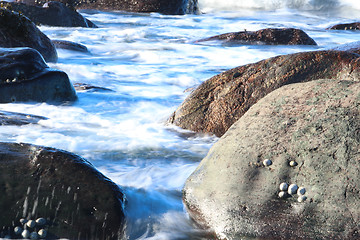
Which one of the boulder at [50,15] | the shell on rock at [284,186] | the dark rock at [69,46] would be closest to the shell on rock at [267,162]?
the shell on rock at [284,186]

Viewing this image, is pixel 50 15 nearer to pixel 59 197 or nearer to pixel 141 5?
pixel 141 5

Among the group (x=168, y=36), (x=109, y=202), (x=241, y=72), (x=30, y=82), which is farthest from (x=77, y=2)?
(x=109, y=202)

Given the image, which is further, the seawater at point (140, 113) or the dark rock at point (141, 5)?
the dark rock at point (141, 5)

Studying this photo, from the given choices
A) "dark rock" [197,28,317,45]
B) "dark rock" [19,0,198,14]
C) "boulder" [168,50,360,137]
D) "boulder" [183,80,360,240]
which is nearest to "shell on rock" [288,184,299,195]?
"boulder" [183,80,360,240]

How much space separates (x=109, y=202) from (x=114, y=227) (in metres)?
→ 0.16

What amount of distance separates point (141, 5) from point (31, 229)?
19.1m

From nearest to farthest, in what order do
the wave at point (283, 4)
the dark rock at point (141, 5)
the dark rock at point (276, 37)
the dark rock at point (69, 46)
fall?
the dark rock at point (69, 46)
the dark rock at point (276, 37)
the dark rock at point (141, 5)
the wave at point (283, 4)

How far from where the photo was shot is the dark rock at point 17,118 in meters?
4.79

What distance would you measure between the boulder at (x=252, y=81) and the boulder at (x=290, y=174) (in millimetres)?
1292

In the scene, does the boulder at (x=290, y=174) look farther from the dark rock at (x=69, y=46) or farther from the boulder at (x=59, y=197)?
the dark rock at (x=69, y=46)

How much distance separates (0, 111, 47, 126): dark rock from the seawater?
0.11 m

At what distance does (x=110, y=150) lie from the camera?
4387 mm

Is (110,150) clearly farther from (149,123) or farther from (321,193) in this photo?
(321,193)

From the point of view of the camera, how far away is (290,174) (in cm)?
278
